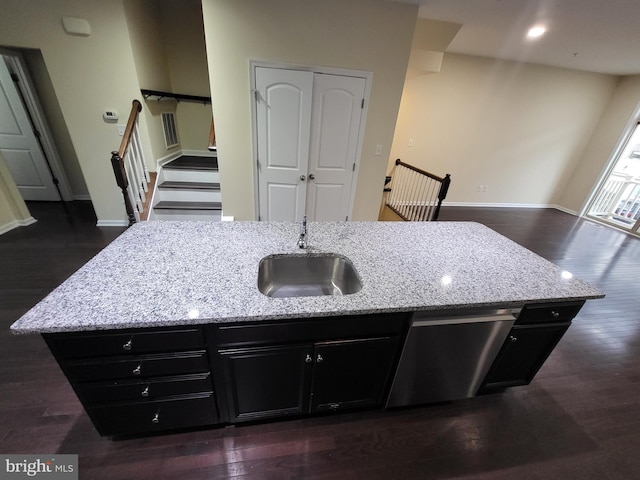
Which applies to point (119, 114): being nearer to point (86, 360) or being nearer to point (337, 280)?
point (86, 360)

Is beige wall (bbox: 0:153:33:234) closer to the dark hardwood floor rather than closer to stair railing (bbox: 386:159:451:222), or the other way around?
the dark hardwood floor

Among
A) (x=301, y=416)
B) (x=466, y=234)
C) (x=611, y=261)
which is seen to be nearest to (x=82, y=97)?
(x=301, y=416)

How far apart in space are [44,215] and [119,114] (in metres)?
2.01

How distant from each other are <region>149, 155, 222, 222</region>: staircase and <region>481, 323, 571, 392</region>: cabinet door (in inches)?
124

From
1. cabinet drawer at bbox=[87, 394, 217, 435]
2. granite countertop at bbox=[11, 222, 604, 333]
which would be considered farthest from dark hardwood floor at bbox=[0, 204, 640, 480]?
granite countertop at bbox=[11, 222, 604, 333]

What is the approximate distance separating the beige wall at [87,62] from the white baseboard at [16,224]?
1.00m

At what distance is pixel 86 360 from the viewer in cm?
102

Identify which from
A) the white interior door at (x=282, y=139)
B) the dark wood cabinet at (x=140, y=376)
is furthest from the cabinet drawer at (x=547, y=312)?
the white interior door at (x=282, y=139)

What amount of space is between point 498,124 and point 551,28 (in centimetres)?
217

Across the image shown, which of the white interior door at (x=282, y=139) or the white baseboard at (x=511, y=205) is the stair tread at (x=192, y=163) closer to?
the white interior door at (x=282, y=139)

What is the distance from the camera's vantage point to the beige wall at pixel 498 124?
4.37 meters

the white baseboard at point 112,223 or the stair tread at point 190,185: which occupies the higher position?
the stair tread at point 190,185

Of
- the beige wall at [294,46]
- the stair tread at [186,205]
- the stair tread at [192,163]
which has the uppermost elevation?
the beige wall at [294,46]

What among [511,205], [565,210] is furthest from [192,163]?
[565,210]
